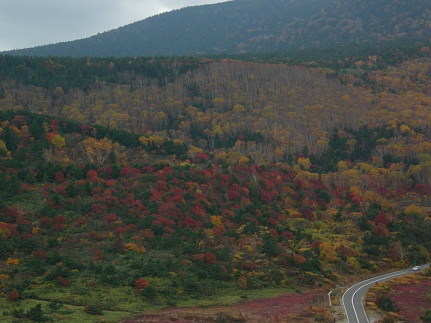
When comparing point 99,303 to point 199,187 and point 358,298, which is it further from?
point 199,187

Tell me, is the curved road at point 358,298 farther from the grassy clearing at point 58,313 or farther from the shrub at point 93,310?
the shrub at point 93,310

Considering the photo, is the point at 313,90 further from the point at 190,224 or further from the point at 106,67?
the point at 190,224

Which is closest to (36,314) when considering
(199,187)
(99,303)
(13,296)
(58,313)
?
(58,313)

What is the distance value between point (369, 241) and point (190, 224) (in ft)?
80.0

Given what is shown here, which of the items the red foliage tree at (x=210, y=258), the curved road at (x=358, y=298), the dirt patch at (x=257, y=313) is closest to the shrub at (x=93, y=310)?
the dirt patch at (x=257, y=313)

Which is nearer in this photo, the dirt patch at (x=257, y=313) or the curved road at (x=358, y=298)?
the dirt patch at (x=257, y=313)

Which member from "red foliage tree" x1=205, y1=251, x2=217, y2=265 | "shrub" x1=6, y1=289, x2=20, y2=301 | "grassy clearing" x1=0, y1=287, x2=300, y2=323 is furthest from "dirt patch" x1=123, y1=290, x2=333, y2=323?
"shrub" x1=6, y1=289, x2=20, y2=301

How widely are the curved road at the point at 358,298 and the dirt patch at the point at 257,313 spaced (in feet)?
6.22

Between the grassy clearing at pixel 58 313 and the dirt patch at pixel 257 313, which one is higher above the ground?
the grassy clearing at pixel 58 313

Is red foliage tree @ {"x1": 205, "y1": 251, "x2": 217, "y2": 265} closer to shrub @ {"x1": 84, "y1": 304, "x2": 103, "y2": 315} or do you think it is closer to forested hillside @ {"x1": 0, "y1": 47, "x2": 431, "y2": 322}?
forested hillside @ {"x1": 0, "y1": 47, "x2": 431, "y2": 322}

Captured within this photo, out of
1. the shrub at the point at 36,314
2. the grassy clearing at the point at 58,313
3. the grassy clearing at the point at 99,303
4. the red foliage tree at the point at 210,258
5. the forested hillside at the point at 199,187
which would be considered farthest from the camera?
the red foliage tree at the point at 210,258

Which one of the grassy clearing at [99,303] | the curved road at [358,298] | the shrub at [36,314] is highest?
the shrub at [36,314]

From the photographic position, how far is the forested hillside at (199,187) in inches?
2024

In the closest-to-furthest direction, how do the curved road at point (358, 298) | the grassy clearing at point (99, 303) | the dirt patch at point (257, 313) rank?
1. the grassy clearing at point (99, 303)
2. the dirt patch at point (257, 313)
3. the curved road at point (358, 298)
